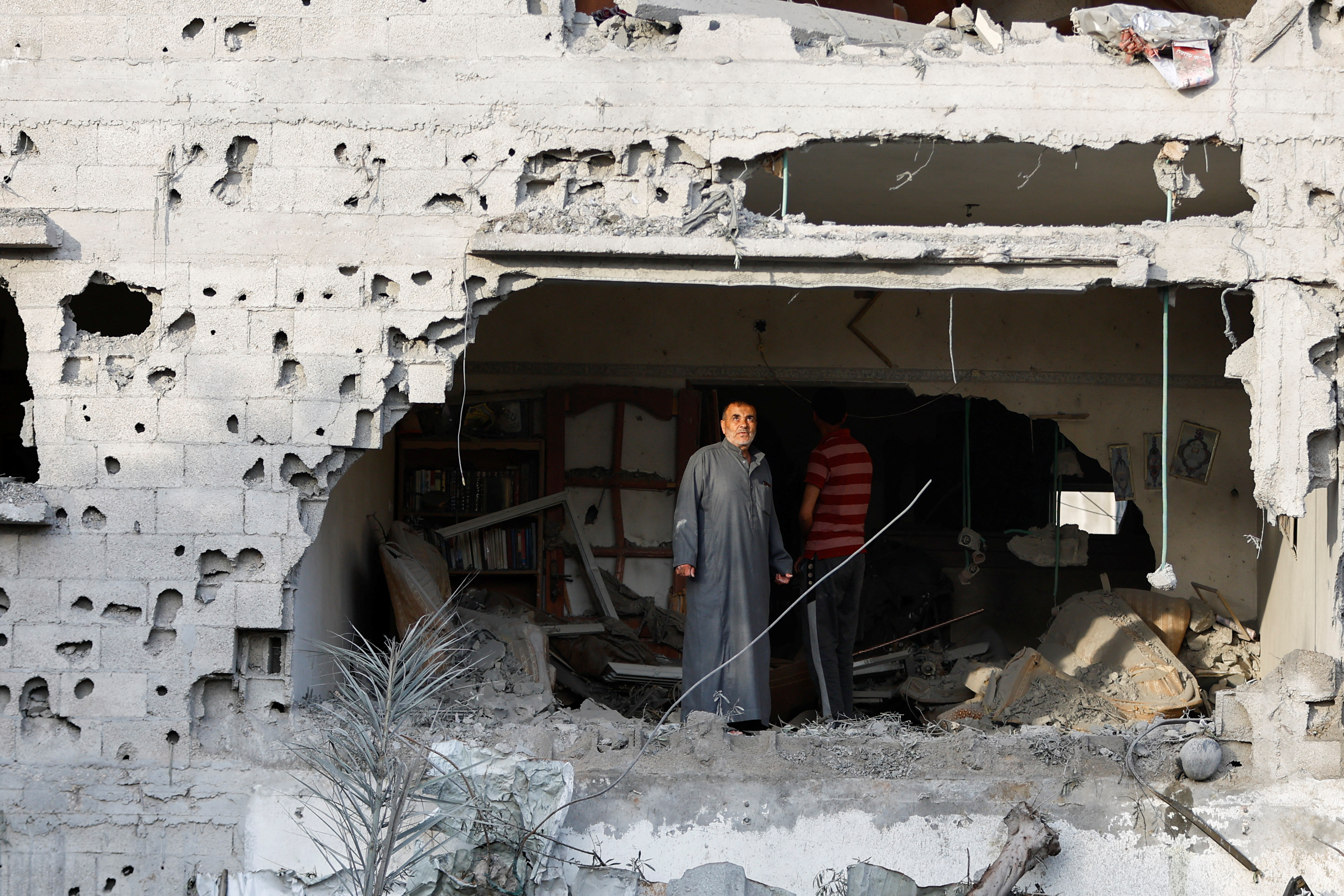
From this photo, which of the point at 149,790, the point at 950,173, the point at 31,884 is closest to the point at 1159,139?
the point at 950,173

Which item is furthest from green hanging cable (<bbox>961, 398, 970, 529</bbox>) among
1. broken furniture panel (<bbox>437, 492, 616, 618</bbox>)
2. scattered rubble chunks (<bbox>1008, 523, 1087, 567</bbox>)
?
broken furniture panel (<bbox>437, 492, 616, 618</bbox>)

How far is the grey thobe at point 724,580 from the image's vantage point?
5.66 metres

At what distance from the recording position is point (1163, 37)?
5.15 meters

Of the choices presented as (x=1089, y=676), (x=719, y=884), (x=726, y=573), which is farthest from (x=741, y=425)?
(x=1089, y=676)

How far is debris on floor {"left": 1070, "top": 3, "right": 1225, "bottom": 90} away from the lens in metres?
5.13

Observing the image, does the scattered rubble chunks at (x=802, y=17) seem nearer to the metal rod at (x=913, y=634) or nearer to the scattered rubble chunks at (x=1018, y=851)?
the scattered rubble chunks at (x=1018, y=851)

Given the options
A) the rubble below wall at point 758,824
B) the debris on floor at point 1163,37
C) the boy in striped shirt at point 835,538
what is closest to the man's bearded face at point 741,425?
the boy in striped shirt at point 835,538

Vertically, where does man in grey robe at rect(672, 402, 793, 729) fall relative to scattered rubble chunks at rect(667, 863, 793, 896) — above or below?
above

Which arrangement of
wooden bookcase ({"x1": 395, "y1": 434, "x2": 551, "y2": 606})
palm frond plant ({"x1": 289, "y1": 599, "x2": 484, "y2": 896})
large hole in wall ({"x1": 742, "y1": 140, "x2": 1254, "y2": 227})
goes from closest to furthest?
palm frond plant ({"x1": 289, "y1": 599, "x2": 484, "y2": 896}) → large hole in wall ({"x1": 742, "y1": 140, "x2": 1254, "y2": 227}) → wooden bookcase ({"x1": 395, "y1": 434, "x2": 551, "y2": 606})

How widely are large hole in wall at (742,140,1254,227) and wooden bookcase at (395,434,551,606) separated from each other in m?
2.49

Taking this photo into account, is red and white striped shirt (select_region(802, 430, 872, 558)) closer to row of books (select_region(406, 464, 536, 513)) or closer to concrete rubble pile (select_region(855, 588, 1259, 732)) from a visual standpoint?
concrete rubble pile (select_region(855, 588, 1259, 732))

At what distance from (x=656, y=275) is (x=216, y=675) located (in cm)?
260

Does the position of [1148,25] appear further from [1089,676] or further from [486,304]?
[1089,676]

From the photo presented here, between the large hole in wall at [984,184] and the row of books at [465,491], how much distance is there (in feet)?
8.36
